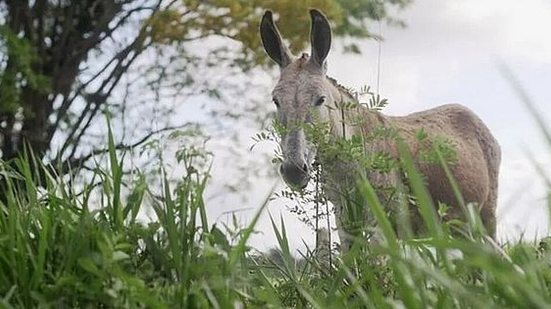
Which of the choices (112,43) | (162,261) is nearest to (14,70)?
(112,43)

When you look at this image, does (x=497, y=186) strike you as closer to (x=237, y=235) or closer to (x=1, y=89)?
(x=237, y=235)

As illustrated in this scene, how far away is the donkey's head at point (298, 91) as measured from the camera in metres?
5.30

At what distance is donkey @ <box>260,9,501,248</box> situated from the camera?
16.5ft

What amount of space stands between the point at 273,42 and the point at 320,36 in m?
0.31

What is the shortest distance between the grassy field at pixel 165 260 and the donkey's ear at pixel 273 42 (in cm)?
339

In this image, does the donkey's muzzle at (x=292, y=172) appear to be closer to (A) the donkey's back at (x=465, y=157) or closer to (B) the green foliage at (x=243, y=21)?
(A) the donkey's back at (x=465, y=157)

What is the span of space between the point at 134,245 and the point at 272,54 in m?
4.03

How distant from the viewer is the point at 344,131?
5.09 metres

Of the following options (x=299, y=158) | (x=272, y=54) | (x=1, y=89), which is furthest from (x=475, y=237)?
(x=1, y=89)

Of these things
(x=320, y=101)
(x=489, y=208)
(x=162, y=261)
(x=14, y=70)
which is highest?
(x=14, y=70)

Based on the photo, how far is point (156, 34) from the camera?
15.6 meters

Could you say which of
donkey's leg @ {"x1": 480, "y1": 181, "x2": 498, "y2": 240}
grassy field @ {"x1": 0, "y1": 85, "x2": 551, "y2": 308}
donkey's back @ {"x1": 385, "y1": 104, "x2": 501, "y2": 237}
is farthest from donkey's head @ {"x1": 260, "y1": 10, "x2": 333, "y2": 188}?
donkey's leg @ {"x1": 480, "y1": 181, "x2": 498, "y2": 240}

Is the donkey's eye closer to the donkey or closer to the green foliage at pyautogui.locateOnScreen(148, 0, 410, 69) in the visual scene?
the donkey

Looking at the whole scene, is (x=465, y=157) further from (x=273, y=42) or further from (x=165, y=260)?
(x=165, y=260)
